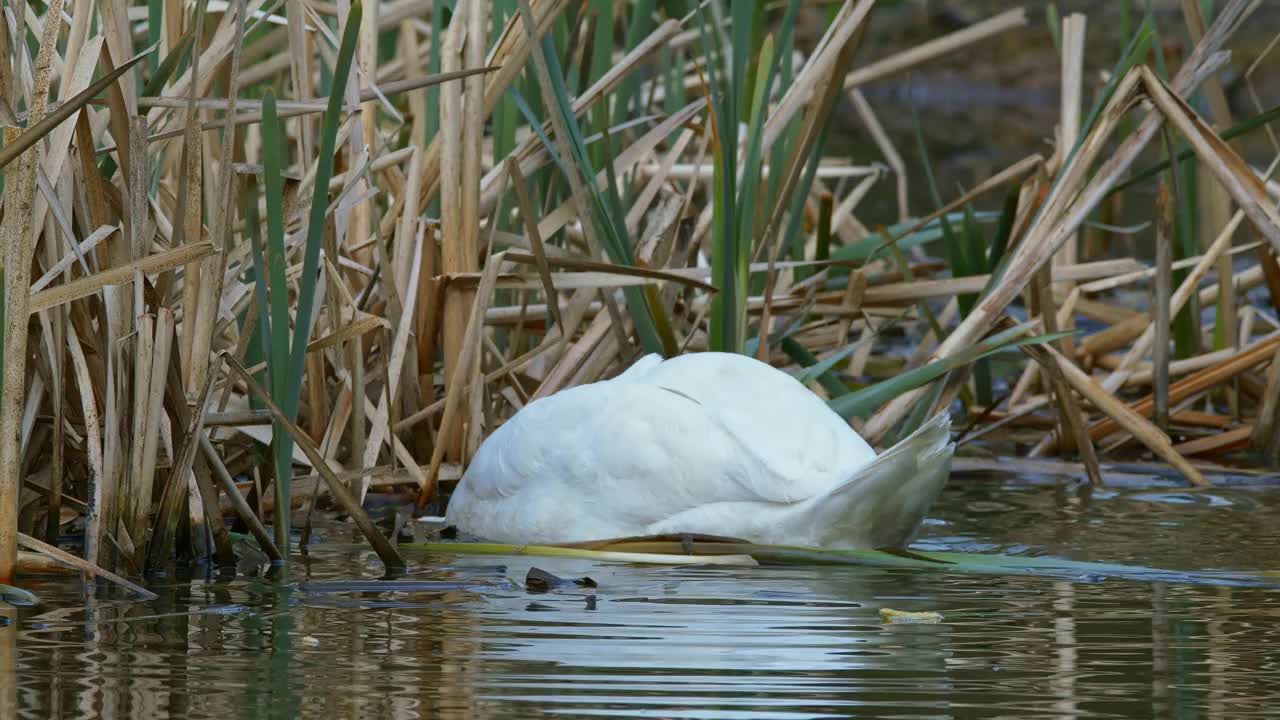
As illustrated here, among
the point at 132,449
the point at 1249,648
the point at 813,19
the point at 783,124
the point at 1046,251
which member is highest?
the point at 813,19

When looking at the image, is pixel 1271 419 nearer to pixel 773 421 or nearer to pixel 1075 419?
pixel 1075 419

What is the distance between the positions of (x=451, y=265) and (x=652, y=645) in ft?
5.39

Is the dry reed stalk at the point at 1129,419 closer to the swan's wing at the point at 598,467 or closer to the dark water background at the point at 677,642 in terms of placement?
the dark water background at the point at 677,642

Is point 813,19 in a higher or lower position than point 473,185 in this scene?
higher

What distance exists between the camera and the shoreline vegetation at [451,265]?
119 inches

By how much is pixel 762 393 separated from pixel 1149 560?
683 mm

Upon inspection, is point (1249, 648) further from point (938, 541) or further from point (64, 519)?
point (64, 519)

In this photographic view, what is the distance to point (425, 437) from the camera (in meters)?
4.11

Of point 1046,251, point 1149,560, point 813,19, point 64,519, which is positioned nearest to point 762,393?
point 1149,560

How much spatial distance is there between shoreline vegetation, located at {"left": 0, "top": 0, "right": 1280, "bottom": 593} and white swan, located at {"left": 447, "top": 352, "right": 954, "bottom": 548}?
31 centimetres

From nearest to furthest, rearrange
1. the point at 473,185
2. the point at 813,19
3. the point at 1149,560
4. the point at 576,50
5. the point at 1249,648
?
the point at 1249,648 → the point at 1149,560 → the point at 473,185 → the point at 576,50 → the point at 813,19

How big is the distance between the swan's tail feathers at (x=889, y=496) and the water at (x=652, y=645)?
0.23 ft

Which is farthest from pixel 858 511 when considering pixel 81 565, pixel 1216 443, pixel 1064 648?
pixel 1216 443

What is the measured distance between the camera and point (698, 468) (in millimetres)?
3250
